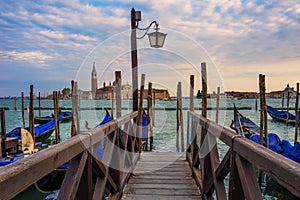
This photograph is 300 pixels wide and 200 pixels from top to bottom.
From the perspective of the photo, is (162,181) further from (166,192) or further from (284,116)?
(284,116)

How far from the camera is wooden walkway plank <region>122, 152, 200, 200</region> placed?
268cm

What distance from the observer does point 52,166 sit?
3.31 ft

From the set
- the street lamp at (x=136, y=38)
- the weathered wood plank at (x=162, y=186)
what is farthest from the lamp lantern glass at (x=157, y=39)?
the weathered wood plank at (x=162, y=186)

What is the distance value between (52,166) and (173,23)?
572 centimetres

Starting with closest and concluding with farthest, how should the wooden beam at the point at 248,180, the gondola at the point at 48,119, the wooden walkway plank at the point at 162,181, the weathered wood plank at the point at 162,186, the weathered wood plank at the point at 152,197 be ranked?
1. the wooden beam at the point at 248,180
2. the weathered wood plank at the point at 152,197
3. the wooden walkway plank at the point at 162,181
4. the weathered wood plank at the point at 162,186
5. the gondola at the point at 48,119

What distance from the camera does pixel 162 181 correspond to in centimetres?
310

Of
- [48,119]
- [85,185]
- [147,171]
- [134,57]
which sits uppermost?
[134,57]

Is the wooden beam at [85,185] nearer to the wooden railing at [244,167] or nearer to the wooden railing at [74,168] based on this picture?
the wooden railing at [74,168]

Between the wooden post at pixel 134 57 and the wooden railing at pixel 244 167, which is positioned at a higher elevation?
the wooden post at pixel 134 57

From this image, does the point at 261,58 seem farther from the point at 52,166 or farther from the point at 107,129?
the point at 52,166

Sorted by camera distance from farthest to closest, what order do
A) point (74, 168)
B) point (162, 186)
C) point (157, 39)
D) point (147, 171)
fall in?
1. point (157, 39)
2. point (147, 171)
3. point (162, 186)
4. point (74, 168)

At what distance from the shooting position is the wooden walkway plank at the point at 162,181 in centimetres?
268

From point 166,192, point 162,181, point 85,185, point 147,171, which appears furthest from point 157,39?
point 85,185

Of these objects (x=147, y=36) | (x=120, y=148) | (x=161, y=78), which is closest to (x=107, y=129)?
(x=120, y=148)
